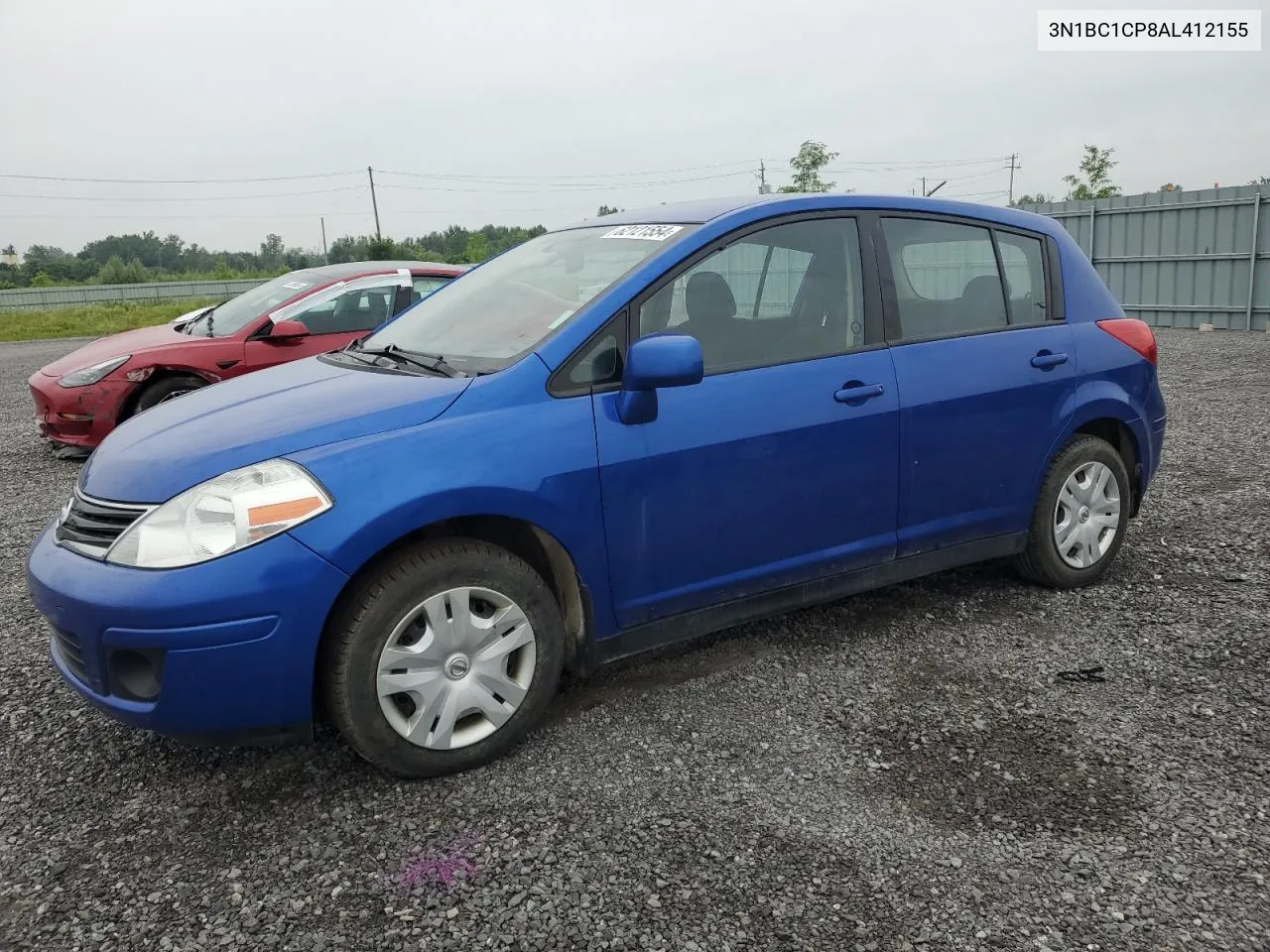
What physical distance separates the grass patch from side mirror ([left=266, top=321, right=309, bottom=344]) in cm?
2198

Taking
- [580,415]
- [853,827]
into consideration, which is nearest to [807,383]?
[580,415]

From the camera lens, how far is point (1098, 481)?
14.0ft

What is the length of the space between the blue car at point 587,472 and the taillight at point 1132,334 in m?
0.01

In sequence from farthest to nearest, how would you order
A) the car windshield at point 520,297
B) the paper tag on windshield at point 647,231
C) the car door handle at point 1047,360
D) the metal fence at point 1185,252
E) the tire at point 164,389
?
the metal fence at point 1185,252 < the tire at point 164,389 < the car door handle at point 1047,360 < the paper tag on windshield at point 647,231 < the car windshield at point 520,297

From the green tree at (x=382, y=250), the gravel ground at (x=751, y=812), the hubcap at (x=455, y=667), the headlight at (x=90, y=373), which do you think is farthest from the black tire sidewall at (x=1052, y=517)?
the green tree at (x=382, y=250)

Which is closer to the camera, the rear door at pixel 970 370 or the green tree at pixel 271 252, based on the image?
the rear door at pixel 970 370

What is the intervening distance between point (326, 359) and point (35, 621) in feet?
6.23

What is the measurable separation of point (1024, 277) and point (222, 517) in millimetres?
3264

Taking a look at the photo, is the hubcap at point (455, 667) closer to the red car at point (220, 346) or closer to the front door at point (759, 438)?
the front door at point (759, 438)

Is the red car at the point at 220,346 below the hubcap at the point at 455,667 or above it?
above

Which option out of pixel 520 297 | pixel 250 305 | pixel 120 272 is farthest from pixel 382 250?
pixel 520 297

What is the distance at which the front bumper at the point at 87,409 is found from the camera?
7.38 metres

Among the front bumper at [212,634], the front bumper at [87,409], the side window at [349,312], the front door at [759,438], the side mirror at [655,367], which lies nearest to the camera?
the front bumper at [212,634]

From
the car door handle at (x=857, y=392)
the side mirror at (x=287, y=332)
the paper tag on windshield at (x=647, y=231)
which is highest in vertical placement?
the paper tag on windshield at (x=647, y=231)
